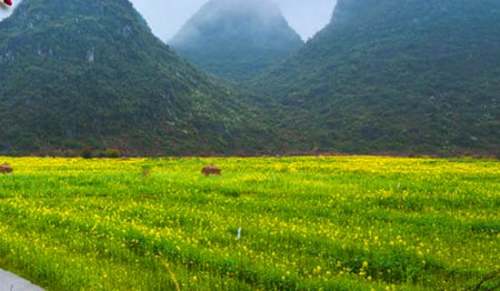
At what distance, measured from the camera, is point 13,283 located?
415 inches

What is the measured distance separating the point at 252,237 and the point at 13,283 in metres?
5.06

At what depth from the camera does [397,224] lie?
1501 cm

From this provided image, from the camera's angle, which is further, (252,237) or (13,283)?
(252,237)

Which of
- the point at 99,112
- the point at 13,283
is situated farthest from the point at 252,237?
the point at 99,112

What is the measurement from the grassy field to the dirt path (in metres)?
0.26

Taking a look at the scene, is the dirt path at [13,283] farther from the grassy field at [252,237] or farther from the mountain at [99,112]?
the mountain at [99,112]

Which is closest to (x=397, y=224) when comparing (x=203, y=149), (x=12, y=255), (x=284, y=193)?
(x=284, y=193)

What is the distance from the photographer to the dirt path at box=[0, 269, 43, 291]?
10.3 meters

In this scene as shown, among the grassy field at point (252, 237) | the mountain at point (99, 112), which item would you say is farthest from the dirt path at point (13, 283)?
the mountain at point (99, 112)

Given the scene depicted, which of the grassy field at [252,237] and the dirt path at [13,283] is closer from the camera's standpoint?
the dirt path at [13,283]

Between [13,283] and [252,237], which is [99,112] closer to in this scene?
[252,237]

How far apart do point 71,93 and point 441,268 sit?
6655 inches

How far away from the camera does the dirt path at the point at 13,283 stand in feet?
33.7

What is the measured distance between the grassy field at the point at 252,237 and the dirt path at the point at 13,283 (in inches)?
10.4
